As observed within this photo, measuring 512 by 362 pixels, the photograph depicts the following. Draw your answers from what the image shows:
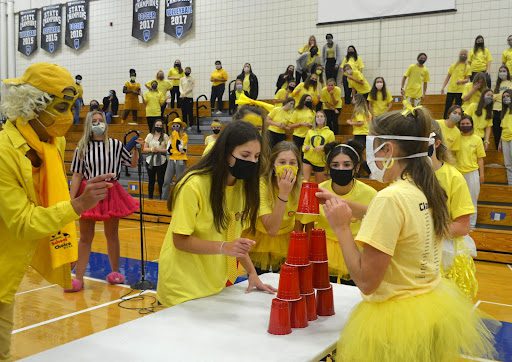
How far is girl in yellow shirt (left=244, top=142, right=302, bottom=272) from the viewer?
342cm

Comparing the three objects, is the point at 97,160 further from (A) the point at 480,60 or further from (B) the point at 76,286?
(A) the point at 480,60

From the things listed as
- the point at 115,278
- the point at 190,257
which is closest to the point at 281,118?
the point at 115,278

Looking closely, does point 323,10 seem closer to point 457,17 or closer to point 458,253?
point 457,17

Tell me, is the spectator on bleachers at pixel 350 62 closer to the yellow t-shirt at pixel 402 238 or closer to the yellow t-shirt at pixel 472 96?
the yellow t-shirt at pixel 472 96

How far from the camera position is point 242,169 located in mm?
2486

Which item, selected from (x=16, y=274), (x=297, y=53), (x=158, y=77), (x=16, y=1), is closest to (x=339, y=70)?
(x=297, y=53)

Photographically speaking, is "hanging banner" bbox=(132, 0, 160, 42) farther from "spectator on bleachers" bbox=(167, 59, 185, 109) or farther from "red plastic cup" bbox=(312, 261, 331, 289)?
"red plastic cup" bbox=(312, 261, 331, 289)

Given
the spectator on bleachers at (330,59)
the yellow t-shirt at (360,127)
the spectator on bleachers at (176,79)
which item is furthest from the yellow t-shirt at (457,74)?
the spectator on bleachers at (176,79)

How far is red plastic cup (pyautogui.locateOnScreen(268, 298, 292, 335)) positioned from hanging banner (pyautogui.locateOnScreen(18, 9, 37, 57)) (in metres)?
20.6

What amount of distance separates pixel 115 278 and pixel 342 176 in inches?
128

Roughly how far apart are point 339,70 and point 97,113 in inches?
345

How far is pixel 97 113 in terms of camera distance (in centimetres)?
552

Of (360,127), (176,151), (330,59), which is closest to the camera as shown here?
(360,127)

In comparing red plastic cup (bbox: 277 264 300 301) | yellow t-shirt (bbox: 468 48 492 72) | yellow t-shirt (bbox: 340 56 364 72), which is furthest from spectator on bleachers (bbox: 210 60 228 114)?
red plastic cup (bbox: 277 264 300 301)
